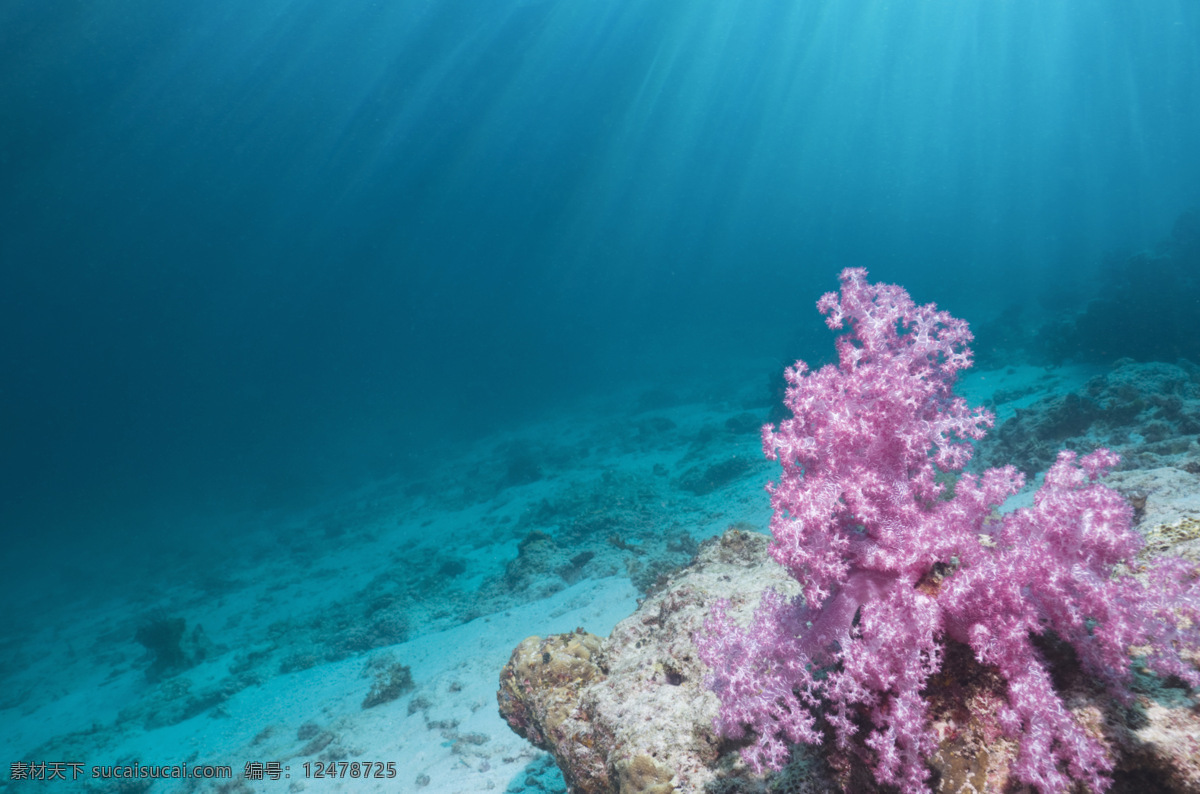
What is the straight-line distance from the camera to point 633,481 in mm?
13992

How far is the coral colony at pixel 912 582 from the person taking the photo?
144 centimetres

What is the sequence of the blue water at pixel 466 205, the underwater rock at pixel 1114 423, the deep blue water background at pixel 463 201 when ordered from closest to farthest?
the underwater rock at pixel 1114 423 → the blue water at pixel 466 205 → the deep blue water background at pixel 463 201

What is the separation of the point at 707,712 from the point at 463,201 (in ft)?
293

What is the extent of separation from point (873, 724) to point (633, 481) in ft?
40.6

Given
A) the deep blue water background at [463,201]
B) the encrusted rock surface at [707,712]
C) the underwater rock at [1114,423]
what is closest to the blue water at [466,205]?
the deep blue water background at [463,201]

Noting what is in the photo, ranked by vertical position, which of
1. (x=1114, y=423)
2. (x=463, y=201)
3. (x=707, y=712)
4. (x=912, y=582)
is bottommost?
(x=707, y=712)

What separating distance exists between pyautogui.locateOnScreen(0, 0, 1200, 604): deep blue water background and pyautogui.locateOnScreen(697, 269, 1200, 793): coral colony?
104 feet

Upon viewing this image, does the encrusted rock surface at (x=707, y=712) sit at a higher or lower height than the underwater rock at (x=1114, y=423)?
lower

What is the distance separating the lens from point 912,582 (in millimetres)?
1708

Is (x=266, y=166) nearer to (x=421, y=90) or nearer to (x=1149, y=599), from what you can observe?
(x=421, y=90)

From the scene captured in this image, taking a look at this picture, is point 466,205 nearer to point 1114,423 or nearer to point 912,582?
point 1114,423

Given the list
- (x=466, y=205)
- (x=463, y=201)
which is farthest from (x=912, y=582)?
(x=466, y=205)

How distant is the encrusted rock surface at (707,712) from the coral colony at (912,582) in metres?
0.09

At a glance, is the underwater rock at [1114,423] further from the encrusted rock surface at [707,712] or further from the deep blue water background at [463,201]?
the deep blue water background at [463,201]
